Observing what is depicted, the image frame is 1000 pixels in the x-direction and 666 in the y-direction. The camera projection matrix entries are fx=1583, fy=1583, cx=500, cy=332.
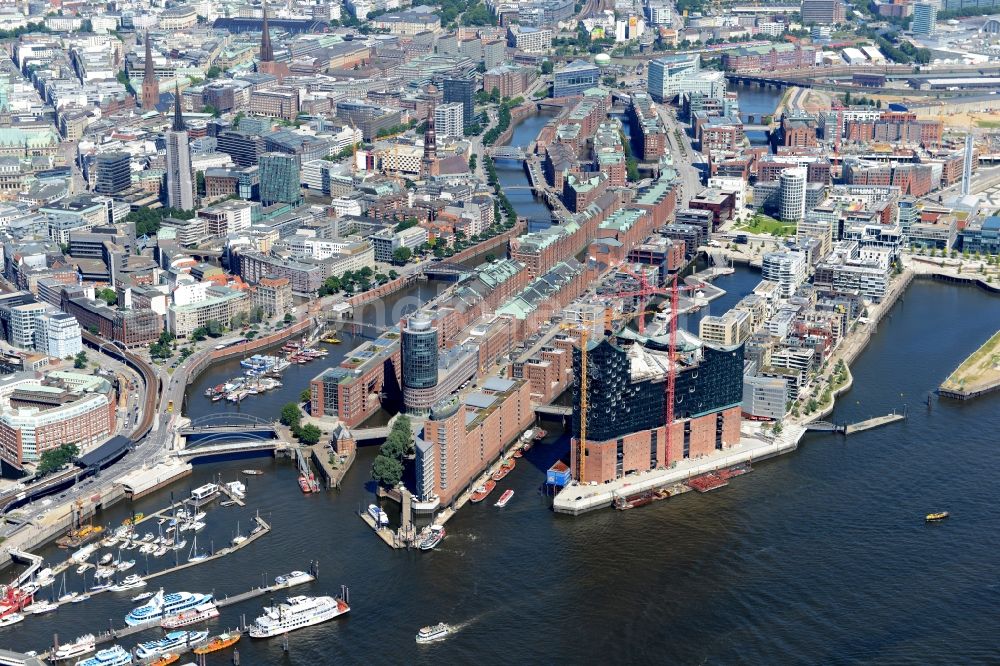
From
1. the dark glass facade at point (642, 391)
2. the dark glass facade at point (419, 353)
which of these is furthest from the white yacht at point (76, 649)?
the dark glass facade at point (419, 353)

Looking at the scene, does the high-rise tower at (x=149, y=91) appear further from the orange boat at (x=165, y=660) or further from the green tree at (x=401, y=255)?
the orange boat at (x=165, y=660)

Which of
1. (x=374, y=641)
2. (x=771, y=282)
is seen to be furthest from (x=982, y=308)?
(x=374, y=641)

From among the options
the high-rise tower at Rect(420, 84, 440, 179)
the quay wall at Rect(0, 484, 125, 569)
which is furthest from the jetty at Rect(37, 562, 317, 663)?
the high-rise tower at Rect(420, 84, 440, 179)

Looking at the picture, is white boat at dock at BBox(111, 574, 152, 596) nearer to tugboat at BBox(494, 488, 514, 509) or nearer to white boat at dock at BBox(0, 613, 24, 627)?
white boat at dock at BBox(0, 613, 24, 627)

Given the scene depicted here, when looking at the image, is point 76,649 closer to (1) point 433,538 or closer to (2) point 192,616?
(2) point 192,616

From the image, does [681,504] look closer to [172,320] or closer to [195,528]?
[195,528]

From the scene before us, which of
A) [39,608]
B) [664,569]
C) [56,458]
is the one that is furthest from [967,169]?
[39,608]
